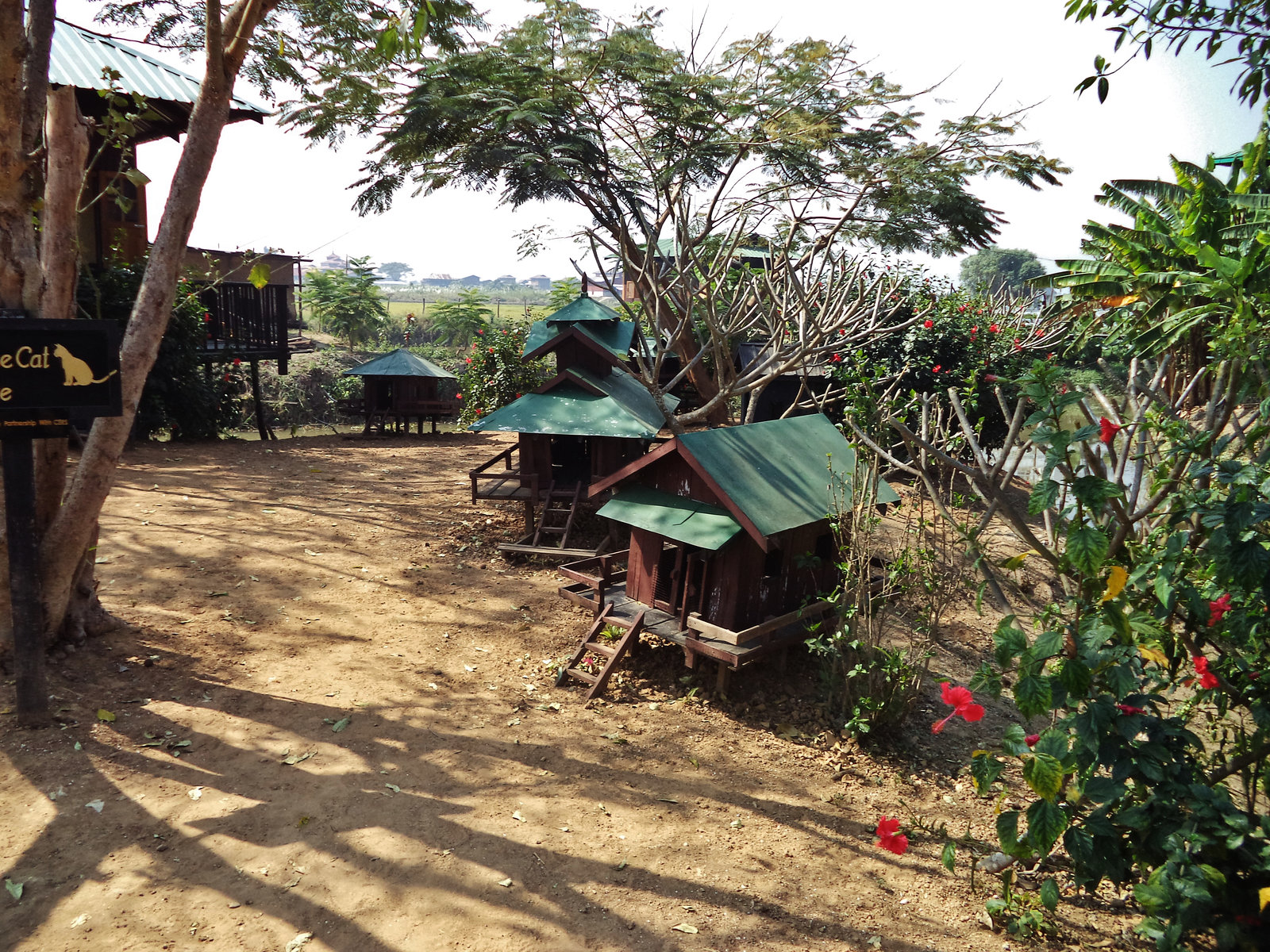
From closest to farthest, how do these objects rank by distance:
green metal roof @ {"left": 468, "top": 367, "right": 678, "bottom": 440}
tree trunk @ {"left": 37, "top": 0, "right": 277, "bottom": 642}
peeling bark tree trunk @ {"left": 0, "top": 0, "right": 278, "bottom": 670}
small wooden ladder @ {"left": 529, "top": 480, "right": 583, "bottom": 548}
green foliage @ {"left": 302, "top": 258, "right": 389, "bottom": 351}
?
peeling bark tree trunk @ {"left": 0, "top": 0, "right": 278, "bottom": 670}
tree trunk @ {"left": 37, "top": 0, "right": 277, "bottom": 642}
green metal roof @ {"left": 468, "top": 367, "right": 678, "bottom": 440}
small wooden ladder @ {"left": 529, "top": 480, "right": 583, "bottom": 548}
green foliage @ {"left": 302, "top": 258, "right": 389, "bottom": 351}

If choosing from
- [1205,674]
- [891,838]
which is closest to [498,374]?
[891,838]

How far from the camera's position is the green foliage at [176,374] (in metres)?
13.6

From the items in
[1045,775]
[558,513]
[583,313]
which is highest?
[583,313]

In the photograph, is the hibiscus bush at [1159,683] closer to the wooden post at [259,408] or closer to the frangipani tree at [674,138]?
the frangipani tree at [674,138]

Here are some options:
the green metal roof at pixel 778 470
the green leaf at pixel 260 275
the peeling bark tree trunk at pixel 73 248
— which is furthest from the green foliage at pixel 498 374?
the peeling bark tree trunk at pixel 73 248

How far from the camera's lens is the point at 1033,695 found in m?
3.45

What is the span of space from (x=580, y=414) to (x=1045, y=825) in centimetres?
763

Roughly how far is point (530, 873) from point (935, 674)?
504 centimetres

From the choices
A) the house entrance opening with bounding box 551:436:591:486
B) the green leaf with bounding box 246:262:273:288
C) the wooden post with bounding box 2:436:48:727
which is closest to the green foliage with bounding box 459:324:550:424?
the house entrance opening with bounding box 551:436:591:486

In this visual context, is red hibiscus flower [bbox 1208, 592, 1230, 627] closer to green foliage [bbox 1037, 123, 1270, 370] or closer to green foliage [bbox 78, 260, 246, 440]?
green foliage [bbox 1037, 123, 1270, 370]

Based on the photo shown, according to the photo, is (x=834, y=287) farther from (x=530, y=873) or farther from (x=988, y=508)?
(x=530, y=873)

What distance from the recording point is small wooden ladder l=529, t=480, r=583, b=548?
10570mm

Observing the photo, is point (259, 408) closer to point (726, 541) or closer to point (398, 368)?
point (398, 368)

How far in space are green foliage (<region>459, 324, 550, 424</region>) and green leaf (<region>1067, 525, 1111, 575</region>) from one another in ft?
47.1
